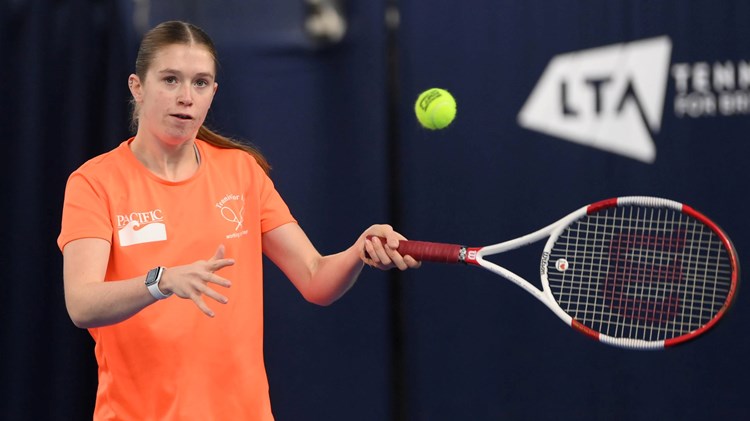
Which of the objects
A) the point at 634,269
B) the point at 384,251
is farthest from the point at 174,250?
the point at 634,269

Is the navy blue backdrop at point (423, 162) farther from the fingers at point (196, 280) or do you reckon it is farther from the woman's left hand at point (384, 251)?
the fingers at point (196, 280)

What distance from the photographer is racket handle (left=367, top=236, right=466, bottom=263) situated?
210 cm

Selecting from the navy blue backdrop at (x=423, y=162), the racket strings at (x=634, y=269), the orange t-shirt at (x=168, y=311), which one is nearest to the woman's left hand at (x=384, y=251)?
the orange t-shirt at (x=168, y=311)

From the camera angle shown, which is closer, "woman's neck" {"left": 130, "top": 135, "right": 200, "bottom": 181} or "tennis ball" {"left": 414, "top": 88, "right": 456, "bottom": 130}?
"woman's neck" {"left": 130, "top": 135, "right": 200, "bottom": 181}

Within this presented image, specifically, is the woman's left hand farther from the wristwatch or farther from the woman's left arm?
the wristwatch

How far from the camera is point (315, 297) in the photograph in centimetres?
224

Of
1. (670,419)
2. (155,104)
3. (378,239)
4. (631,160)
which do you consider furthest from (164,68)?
(670,419)

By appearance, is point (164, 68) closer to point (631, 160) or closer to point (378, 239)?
point (378, 239)

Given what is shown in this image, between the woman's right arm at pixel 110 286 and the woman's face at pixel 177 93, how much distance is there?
312mm

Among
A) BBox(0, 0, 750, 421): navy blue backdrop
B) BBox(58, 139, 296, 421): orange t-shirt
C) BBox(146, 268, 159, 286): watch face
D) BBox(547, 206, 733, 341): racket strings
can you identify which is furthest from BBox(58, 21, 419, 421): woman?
BBox(0, 0, 750, 421): navy blue backdrop

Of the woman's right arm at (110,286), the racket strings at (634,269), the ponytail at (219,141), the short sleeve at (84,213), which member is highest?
the ponytail at (219,141)

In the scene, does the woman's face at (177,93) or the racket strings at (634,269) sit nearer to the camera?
the woman's face at (177,93)

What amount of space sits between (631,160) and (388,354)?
1392 mm

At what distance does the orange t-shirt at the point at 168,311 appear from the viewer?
1995 mm
